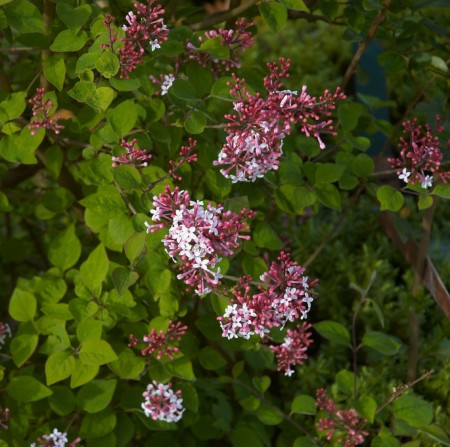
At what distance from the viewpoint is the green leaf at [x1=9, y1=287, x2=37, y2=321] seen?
1.80 metres

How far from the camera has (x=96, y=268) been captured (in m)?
1.76

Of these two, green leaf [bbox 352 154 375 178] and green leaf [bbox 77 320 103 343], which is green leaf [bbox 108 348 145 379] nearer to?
green leaf [bbox 77 320 103 343]

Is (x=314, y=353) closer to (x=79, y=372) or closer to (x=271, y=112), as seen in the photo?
(x=79, y=372)

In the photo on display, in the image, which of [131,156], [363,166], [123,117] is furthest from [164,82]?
[363,166]

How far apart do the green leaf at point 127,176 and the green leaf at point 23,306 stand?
1.37 feet

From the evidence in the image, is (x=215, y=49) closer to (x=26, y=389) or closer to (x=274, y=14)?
(x=274, y=14)

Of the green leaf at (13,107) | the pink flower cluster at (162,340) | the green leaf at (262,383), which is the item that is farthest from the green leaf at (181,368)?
the green leaf at (13,107)

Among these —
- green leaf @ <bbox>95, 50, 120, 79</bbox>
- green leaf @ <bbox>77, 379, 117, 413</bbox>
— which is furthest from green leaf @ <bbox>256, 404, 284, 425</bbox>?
green leaf @ <bbox>95, 50, 120, 79</bbox>

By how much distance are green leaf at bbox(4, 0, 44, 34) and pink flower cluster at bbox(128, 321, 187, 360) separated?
2.04 feet

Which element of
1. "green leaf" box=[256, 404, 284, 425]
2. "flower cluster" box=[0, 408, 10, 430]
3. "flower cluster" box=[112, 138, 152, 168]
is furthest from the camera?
"green leaf" box=[256, 404, 284, 425]

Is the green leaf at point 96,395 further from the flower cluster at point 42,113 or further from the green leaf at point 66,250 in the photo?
the flower cluster at point 42,113

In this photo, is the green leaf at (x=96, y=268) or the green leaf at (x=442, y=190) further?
the green leaf at (x=96, y=268)

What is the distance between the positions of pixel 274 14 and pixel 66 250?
704mm

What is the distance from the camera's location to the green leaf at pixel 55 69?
1.61 m
